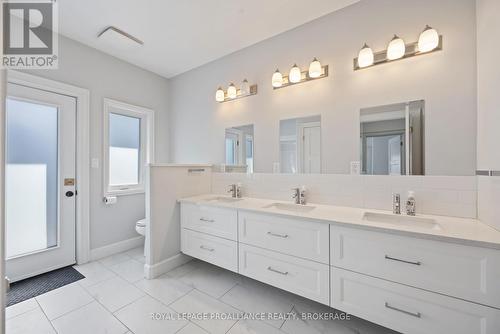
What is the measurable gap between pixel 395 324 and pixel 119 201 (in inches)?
120

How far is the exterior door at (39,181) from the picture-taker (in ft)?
6.24

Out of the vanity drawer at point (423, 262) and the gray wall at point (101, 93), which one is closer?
the vanity drawer at point (423, 262)

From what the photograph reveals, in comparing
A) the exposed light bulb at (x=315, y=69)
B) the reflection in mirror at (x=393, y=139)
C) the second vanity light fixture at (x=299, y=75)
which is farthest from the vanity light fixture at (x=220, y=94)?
the reflection in mirror at (x=393, y=139)

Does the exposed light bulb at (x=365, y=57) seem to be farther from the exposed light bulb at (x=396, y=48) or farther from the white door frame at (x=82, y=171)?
the white door frame at (x=82, y=171)

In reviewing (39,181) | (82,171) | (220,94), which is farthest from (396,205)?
(39,181)

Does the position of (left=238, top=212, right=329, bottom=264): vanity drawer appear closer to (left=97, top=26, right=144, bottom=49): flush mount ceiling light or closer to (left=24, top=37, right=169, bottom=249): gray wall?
(left=24, top=37, right=169, bottom=249): gray wall

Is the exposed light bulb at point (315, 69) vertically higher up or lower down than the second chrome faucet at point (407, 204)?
higher up

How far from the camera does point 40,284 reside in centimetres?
190

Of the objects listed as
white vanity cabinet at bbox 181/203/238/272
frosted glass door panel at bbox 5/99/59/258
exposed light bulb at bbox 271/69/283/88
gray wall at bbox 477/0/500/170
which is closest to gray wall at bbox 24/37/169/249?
frosted glass door panel at bbox 5/99/59/258

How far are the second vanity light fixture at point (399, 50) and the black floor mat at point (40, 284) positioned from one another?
3389 mm

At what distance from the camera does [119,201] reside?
266 cm

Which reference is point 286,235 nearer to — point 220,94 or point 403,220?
point 403,220

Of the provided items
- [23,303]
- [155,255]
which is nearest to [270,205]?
[155,255]

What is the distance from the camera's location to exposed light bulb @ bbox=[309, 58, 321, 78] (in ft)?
6.12
